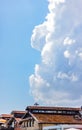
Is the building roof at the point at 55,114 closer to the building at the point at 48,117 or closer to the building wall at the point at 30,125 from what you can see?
the building at the point at 48,117

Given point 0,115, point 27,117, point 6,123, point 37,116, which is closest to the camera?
point 37,116

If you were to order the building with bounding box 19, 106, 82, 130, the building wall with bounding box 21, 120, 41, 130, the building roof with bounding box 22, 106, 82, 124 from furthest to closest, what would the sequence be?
the building roof with bounding box 22, 106, 82, 124 < the building wall with bounding box 21, 120, 41, 130 < the building with bounding box 19, 106, 82, 130

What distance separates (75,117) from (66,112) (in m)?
2.12

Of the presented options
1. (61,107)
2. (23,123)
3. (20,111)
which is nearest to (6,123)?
(20,111)

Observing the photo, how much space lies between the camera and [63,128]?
4162 cm

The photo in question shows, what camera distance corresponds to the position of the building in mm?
51150

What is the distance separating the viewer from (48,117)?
5316cm

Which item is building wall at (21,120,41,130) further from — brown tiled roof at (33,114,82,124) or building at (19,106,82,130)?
brown tiled roof at (33,114,82,124)

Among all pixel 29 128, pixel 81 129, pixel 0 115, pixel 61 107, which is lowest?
pixel 81 129

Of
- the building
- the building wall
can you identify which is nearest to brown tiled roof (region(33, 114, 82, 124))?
the building

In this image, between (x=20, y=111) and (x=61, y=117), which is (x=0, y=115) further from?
(x=61, y=117)

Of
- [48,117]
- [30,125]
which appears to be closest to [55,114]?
[48,117]

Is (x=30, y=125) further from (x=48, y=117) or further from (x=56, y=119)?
(x=56, y=119)

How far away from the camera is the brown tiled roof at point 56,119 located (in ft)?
169
